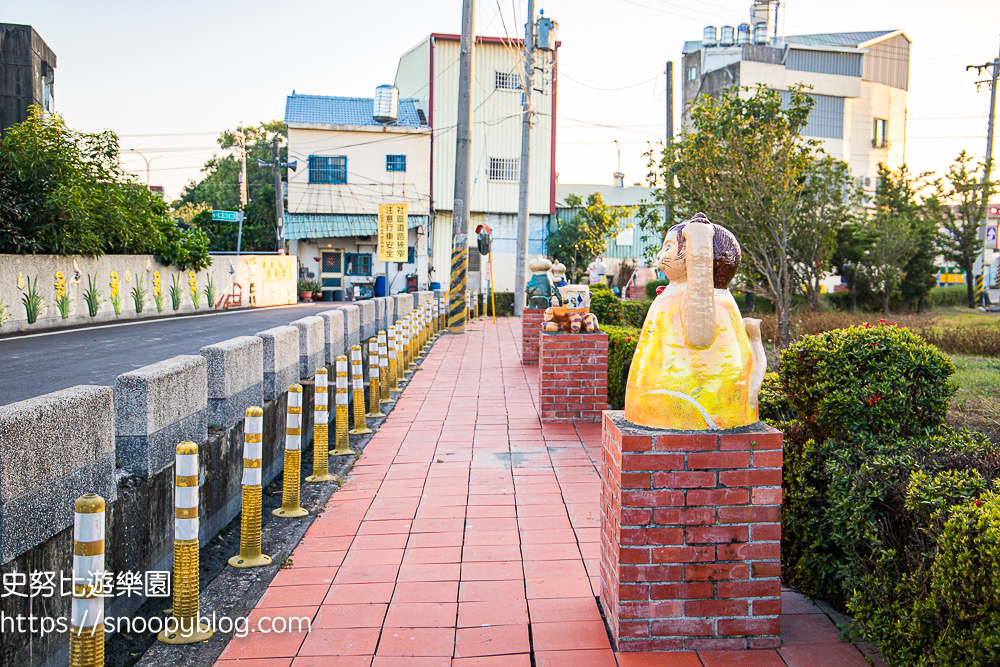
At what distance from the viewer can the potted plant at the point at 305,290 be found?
3043 cm

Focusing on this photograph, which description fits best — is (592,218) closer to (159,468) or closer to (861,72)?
(861,72)

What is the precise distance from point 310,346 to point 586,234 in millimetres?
28408

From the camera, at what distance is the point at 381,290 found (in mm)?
32000

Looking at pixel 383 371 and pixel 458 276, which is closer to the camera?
pixel 383 371

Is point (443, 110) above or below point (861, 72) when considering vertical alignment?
below

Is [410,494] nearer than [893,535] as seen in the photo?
No

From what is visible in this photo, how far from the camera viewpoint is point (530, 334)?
12.6m

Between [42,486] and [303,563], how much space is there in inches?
60.9

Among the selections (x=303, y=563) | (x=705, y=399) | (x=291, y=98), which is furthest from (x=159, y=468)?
(x=291, y=98)

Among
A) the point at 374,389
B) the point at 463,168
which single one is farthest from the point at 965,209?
the point at 374,389

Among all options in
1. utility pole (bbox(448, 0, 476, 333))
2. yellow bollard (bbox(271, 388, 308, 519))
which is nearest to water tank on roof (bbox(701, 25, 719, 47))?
utility pole (bbox(448, 0, 476, 333))

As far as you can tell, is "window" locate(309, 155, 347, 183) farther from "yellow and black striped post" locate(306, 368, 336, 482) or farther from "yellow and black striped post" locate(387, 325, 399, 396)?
"yellow and black striped post" locate(306, 368, 336, 482)

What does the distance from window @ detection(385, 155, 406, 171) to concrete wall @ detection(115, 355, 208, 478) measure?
27.0 metres

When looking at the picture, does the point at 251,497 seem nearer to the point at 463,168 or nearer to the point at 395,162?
the point at 463,168
